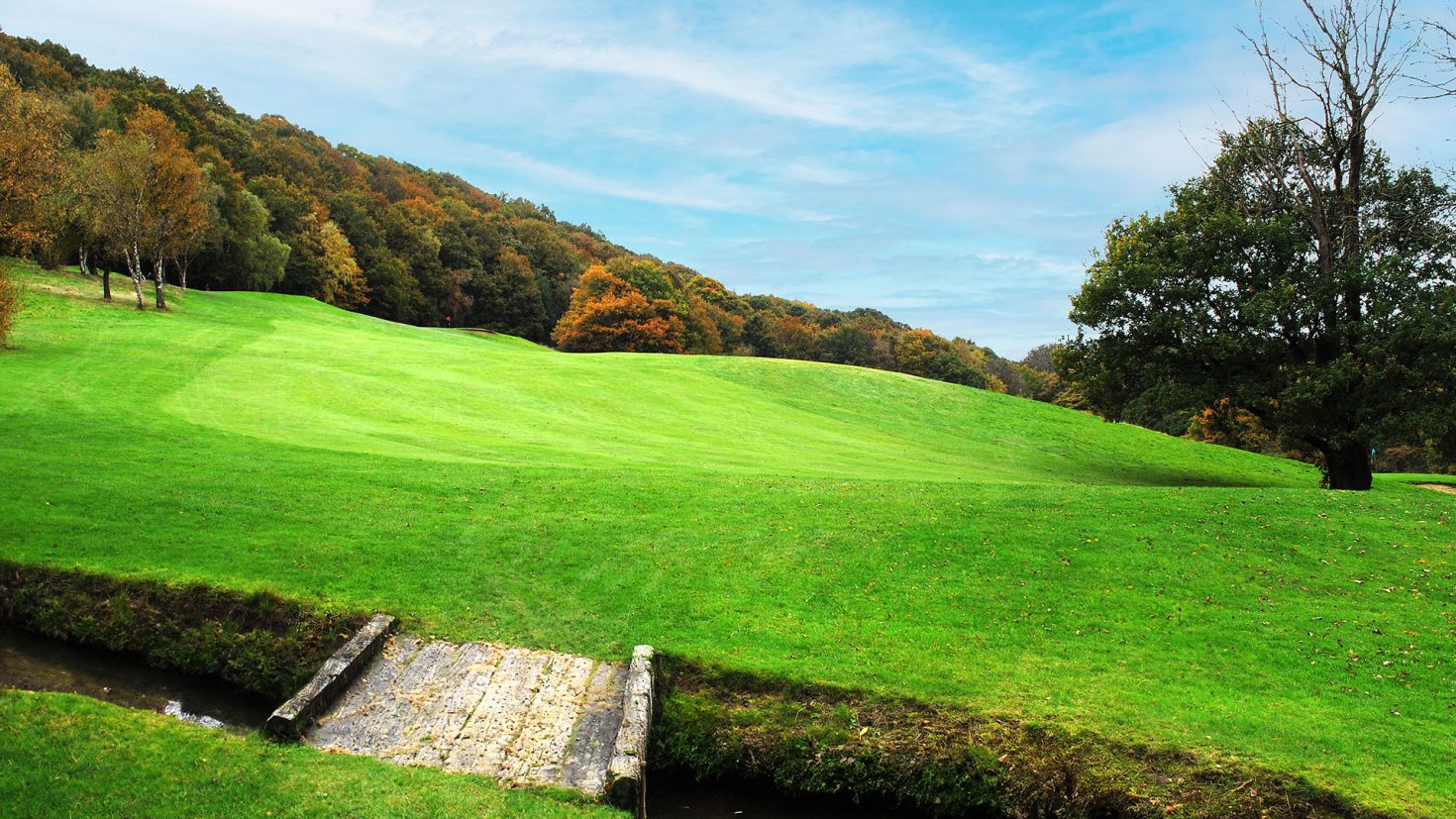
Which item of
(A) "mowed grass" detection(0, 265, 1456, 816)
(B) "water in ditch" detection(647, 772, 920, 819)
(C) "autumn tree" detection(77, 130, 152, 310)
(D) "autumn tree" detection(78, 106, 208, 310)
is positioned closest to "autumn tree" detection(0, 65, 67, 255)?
(A) "mowed grass" detection(0, 265, 1456, 816)

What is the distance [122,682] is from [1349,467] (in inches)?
1381

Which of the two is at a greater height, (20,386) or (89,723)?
(20,386)

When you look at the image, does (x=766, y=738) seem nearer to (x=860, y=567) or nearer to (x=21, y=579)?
(x=860, y=567)

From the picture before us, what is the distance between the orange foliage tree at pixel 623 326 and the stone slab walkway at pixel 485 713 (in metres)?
75.7

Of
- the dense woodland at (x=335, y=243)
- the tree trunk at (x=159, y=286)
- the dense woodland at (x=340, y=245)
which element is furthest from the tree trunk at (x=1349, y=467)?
the tree trunk at (x=159, y=286)

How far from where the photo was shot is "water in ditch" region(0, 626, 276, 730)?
34.9ft

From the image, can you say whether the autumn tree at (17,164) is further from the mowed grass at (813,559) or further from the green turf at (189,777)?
the green turf at (189,777)

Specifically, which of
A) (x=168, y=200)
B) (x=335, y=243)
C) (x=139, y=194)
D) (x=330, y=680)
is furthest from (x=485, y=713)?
(x=335, y=243)

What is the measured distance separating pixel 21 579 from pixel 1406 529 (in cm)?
2702

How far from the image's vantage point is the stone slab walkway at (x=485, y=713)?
9453 mm

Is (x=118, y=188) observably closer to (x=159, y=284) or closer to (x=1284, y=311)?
(x=159, y=284)

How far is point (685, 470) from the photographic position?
2233cm

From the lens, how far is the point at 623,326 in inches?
3418

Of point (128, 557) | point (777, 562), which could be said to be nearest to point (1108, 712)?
point (777, 562)
